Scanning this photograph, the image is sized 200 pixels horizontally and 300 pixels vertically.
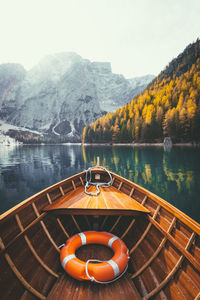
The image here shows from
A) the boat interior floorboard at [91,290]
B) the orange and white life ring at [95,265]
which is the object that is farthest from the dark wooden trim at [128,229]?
the boat interior floorboard at [91,290]

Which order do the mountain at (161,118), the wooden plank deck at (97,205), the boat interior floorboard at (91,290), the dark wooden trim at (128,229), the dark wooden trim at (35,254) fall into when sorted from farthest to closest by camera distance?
the mountain at (161,118) → the dark wooden trim at (128,229) → the wooden plank deck at (97,205) → the dark wooden trim at (35,254) → the boat interior floorboard at (91,290)

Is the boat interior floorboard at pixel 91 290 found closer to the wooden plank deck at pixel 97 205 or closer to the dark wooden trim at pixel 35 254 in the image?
the dark wooden trim at pixel 35 254

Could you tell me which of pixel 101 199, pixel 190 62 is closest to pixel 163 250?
pixel 101 199

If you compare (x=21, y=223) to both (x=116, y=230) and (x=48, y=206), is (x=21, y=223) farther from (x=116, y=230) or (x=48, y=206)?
(x=116, y=230)

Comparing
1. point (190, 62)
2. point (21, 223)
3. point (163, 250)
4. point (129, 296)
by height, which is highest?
point (190, 62)

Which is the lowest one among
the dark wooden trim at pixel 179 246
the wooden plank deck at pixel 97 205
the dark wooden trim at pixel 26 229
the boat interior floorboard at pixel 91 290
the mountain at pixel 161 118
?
the boat interior floorboard at pixel 91 290

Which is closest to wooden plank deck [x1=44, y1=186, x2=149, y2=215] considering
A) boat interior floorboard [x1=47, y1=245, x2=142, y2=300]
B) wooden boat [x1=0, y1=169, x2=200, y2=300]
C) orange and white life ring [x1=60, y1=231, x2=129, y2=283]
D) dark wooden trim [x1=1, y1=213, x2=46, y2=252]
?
wooden boat [x1=0, y1=169, x2=200, y2=300]

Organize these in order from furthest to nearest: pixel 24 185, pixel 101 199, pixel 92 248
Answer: pixel 24 185, pixel 101 199, pixel 92 248

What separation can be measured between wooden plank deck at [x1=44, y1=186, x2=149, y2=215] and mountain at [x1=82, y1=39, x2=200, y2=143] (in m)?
52.3

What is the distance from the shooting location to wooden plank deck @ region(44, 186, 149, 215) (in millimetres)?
4043

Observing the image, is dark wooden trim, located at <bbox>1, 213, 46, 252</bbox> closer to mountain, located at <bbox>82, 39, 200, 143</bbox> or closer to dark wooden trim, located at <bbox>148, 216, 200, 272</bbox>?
dark wooden trim, located at <bbox>148, 216, 200, 272</bbox>

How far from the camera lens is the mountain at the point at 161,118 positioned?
1922 inches

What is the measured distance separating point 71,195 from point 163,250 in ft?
10.9

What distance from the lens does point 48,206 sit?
4.34 meters
